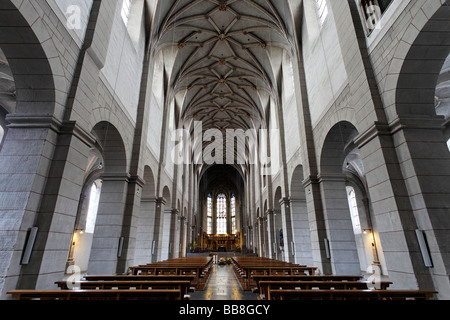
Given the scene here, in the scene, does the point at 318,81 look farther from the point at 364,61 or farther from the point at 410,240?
the point at 410,240

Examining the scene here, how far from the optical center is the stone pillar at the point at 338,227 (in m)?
7.74

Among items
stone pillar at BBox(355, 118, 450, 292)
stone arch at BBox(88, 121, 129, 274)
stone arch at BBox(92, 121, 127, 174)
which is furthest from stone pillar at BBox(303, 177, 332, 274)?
stone arch at BBox(92, 121, 127, 174)

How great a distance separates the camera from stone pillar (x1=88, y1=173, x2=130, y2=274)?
7.67 meters

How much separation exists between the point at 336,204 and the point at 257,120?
558 inches

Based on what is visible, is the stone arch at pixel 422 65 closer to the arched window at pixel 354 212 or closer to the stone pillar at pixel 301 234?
the stone pillar at pixel 301 234

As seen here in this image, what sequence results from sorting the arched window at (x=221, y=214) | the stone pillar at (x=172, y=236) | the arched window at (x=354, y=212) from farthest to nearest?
the arched window at (x=221, y=214), the arched window at (x=354, y=212), the stone pillar at (x=172, y=236)

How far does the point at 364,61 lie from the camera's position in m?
5.90

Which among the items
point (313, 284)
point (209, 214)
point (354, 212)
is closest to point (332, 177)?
point (313, 284)

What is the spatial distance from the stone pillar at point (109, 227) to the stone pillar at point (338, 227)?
22.9 feet

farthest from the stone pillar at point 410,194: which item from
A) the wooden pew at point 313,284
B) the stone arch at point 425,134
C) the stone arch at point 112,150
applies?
the stone arch at point 112,150

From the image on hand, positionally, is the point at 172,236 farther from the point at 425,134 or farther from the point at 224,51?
the point at 425,134

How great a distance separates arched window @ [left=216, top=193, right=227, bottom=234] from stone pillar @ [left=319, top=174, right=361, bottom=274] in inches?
1341

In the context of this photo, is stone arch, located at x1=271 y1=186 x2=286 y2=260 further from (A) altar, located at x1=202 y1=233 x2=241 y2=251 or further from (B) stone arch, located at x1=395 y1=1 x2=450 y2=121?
(A) altar, located at x1=202 y1=233 x2=241 y2=251

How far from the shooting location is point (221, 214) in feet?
136
